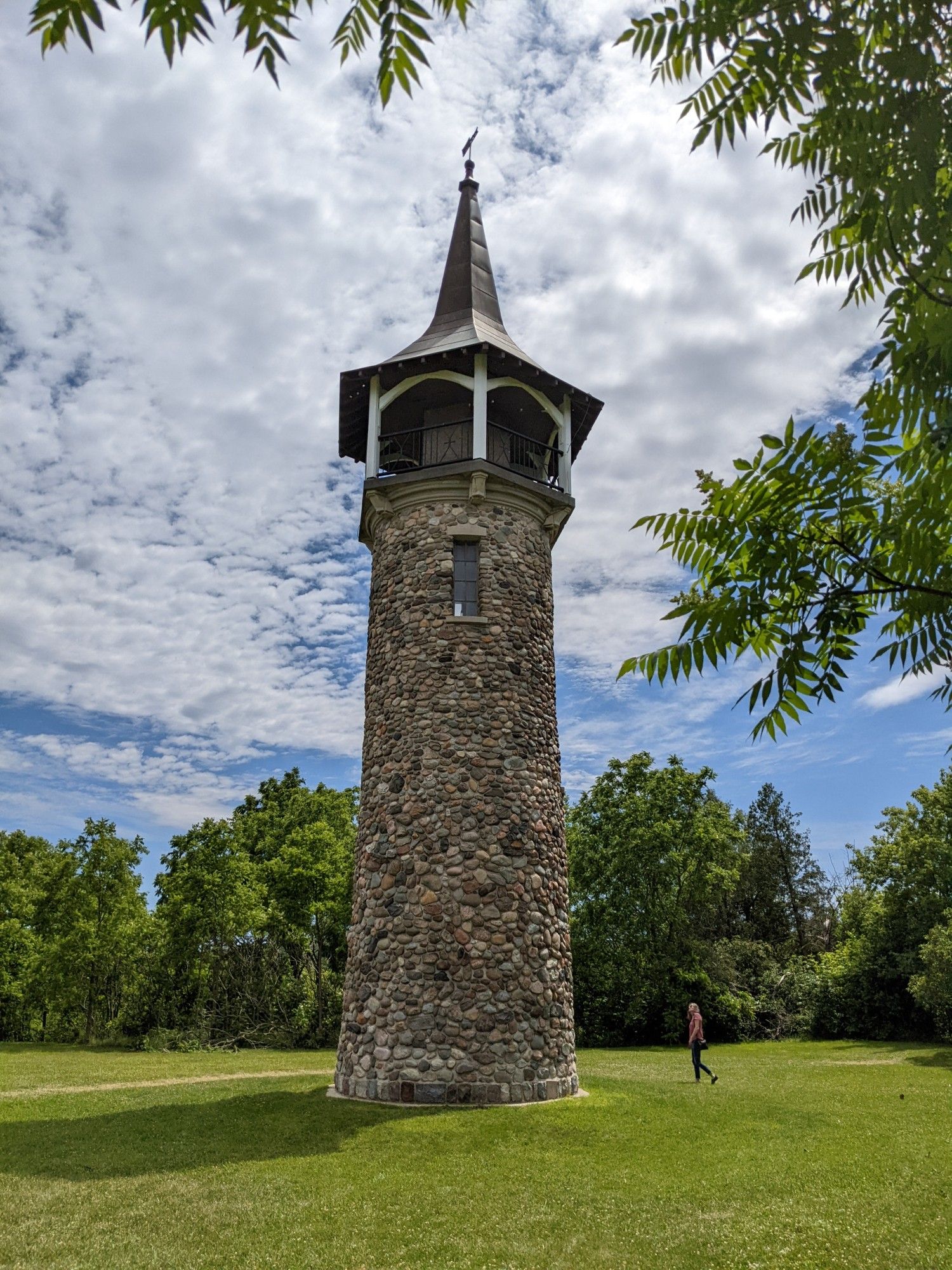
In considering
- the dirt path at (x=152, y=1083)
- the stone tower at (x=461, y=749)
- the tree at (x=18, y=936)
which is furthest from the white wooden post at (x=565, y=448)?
the tree at (x=18, y=936)

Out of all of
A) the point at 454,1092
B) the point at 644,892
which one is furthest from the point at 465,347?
the point at 644,892

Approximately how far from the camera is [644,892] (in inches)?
1202

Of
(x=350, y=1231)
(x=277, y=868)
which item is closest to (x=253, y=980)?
(x=277, y=868)

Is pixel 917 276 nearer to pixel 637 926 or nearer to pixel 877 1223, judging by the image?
pixel 877 1223

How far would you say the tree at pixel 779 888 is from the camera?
46156 millimetres

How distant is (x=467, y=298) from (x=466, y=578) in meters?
6.94

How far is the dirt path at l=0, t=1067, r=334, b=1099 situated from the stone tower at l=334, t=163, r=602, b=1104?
411 cm

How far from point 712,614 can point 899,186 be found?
67.6 inches

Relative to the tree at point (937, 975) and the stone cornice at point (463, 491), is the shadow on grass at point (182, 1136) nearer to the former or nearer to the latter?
the stone cornice at point (463, 491)

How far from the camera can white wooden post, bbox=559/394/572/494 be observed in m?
16.4

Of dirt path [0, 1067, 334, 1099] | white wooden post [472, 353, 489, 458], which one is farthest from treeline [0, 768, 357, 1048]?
white wooden post [472, 353, 489, 458]

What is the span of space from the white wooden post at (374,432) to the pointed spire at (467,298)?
0.71m

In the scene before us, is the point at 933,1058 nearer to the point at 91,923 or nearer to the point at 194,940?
the point at 194,940

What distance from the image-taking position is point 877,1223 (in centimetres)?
707
